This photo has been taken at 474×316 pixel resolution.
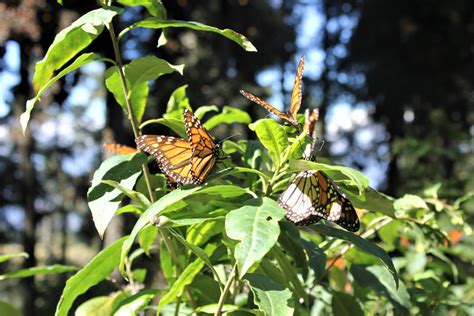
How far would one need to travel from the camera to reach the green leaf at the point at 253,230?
694mm

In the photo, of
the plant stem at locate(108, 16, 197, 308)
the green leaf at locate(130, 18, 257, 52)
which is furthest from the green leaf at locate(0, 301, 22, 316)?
the green leaf at locate(130, 18, 257, 52)

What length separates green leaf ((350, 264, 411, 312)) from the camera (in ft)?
4.14

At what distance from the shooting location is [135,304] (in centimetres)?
110

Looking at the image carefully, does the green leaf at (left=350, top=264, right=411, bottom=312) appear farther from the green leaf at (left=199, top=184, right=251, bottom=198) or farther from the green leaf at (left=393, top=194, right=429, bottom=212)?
the green leaf at (left=199, top=184, right=251, bottom=198)

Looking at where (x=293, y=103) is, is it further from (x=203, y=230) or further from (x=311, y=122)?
(x=203, y=230)

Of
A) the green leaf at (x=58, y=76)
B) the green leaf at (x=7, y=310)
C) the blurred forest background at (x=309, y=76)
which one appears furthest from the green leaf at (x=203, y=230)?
the blurred forest background at (x=309, y=76)

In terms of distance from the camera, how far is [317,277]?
3.64ft

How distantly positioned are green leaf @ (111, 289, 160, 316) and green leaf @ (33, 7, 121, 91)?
1.52 feet

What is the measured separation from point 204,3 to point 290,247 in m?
10.3

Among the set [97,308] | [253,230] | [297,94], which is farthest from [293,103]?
[97,308]

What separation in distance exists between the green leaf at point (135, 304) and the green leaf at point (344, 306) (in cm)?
42

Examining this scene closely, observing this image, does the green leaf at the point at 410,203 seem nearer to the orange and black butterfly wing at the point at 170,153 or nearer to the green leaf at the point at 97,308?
the orange and black butterfly wing at the point at 170,153

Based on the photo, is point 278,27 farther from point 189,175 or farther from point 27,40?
point 189,175

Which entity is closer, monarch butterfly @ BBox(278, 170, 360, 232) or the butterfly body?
monarch butterfly @ BBox(278, 170, 360, 232)
